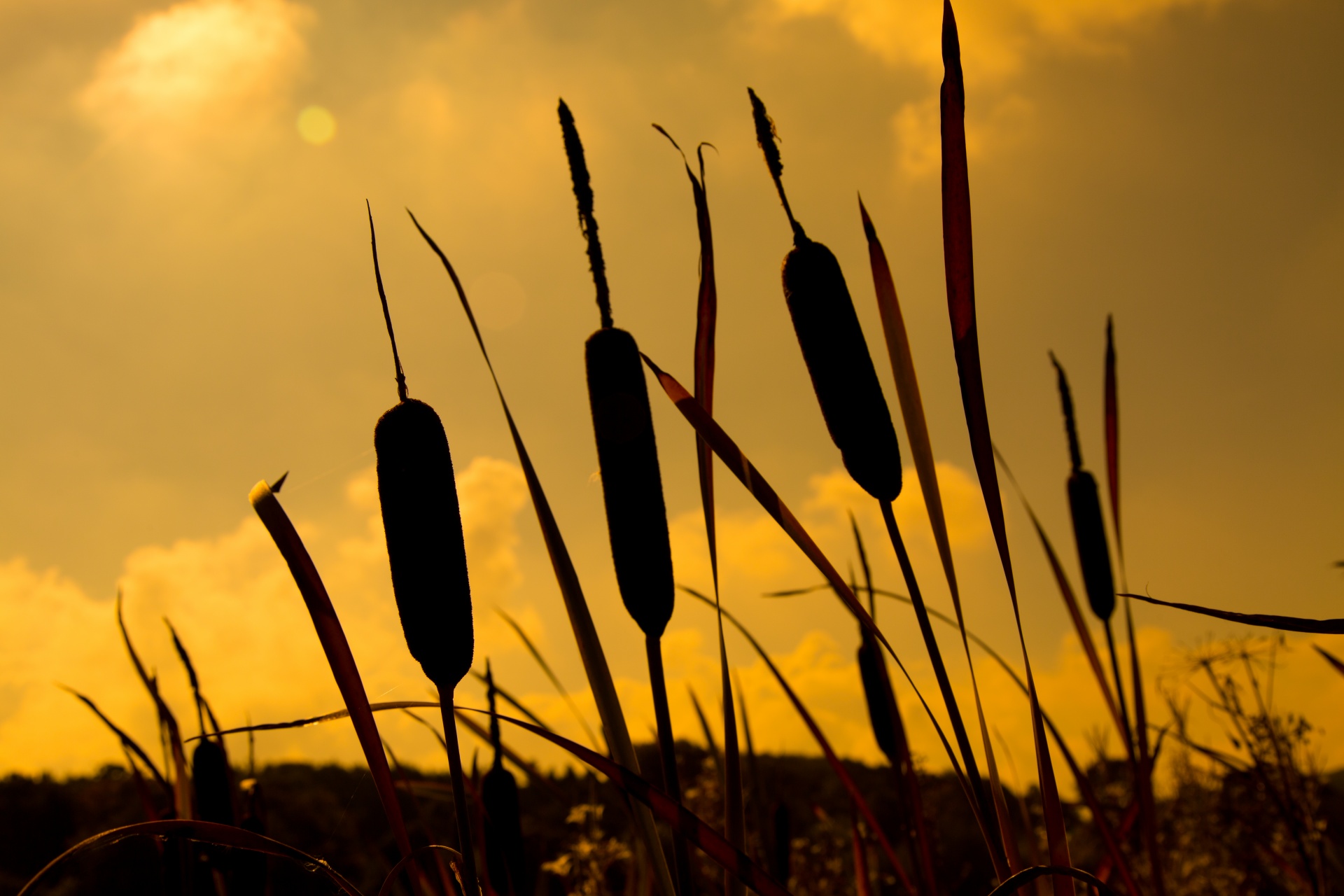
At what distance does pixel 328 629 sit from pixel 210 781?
1.05m

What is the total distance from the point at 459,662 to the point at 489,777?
1069 millimetres

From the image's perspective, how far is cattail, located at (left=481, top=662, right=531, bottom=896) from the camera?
164 cm

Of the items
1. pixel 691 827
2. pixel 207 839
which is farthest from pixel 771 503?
pixel 207 839

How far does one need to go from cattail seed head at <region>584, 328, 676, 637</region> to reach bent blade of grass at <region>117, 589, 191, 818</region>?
1166 mm

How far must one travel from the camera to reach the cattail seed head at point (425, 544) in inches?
32.1

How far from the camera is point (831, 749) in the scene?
5.24ft

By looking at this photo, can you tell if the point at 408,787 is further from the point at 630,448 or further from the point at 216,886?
the point at 630,448

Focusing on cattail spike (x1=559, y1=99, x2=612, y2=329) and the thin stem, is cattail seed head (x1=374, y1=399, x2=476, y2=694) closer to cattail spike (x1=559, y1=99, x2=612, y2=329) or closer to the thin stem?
cattail spike (x1=559, y1=99, x2=612, y2=329)

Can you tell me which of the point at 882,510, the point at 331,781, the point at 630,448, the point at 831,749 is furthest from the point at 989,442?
the point at 331,781

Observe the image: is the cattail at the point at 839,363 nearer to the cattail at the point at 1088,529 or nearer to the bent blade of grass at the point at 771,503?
the bent blade of grass at the point at 771,503

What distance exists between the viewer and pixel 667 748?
991mm

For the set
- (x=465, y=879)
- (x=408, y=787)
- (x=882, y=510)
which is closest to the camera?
(x=465, y=879)

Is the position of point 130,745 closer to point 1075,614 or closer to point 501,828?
point 501,828

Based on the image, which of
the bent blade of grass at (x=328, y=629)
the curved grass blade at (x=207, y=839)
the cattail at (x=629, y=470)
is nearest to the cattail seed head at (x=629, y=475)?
the cattail at (x=629, y=470)
